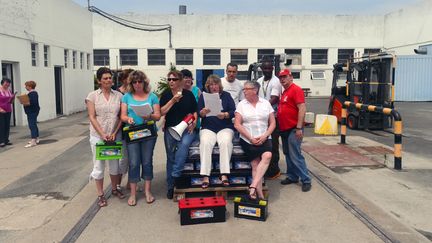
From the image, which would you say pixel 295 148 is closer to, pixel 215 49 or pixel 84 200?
pixel 84 200

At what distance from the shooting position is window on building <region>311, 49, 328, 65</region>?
39094 millimetres

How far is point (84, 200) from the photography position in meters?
5.89

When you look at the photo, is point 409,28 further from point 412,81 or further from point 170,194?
point 170,194

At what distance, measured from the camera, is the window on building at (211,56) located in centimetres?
3841

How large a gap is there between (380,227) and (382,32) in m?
38.4

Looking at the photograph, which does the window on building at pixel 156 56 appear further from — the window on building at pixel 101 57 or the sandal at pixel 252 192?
the sandal at pixel 252 192

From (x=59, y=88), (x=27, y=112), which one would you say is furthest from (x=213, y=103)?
(x=59, y=88)

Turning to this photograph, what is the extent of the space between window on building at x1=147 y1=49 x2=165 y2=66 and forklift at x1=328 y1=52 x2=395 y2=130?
25.9 metres

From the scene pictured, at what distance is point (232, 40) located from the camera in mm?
38500

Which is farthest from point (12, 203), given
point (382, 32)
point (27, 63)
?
point (382, 32)

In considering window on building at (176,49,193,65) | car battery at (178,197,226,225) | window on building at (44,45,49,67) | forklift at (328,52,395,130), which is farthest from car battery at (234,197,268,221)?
window on building at (176,49,193,65)

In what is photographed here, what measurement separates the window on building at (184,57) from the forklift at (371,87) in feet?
82.1

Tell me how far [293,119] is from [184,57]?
33.1m

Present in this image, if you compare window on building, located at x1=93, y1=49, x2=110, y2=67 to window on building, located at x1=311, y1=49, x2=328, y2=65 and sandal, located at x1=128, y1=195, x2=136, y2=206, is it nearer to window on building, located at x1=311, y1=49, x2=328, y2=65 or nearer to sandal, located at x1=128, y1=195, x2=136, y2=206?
window on building, located at x1=311, y1=49, x2=328, y2=65
